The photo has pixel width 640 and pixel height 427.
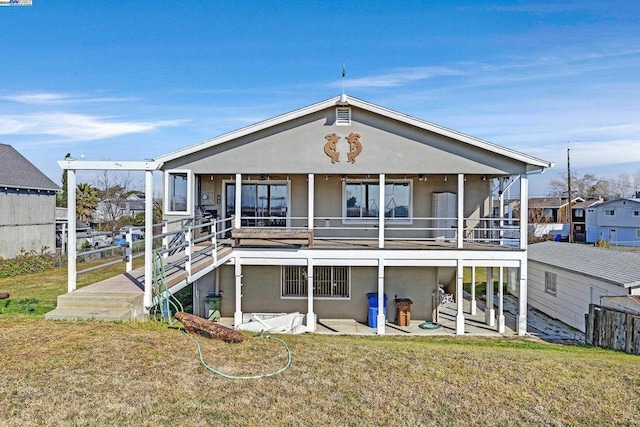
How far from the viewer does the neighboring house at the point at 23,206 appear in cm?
2631

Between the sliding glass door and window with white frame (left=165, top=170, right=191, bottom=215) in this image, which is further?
the sliding glass door

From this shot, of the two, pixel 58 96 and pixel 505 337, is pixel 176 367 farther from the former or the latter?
pixel 58 96

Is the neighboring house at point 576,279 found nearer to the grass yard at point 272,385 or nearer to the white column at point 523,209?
the white column at point 523,209

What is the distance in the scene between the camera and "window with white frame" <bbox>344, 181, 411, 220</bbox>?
15.9 meters

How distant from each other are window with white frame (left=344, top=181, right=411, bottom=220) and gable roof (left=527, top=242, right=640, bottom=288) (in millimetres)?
6222

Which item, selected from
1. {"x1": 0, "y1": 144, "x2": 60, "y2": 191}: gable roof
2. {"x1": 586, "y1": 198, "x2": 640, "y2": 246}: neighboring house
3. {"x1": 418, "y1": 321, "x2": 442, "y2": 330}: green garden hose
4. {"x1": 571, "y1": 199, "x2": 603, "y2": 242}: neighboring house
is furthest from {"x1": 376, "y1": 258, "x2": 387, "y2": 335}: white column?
{"x1": 571, "y1": 199, "x2": 603, "y2": 242}: neighboring house

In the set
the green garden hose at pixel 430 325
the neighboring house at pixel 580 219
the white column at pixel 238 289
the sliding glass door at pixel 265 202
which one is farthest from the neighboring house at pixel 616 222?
the white column at pixel 238 289

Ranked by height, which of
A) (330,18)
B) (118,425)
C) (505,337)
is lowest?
(505,337)

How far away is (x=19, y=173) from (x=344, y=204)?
2395 cm

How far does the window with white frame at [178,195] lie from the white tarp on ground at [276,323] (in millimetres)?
4153

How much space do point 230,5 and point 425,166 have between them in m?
11.5

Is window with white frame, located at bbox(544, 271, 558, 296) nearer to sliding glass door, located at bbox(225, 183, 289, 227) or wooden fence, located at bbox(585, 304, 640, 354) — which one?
wooden fence, located at bbox(585, 304, 640, 354)

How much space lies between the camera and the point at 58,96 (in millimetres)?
28531

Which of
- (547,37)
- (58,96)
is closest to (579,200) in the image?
(547,37)
